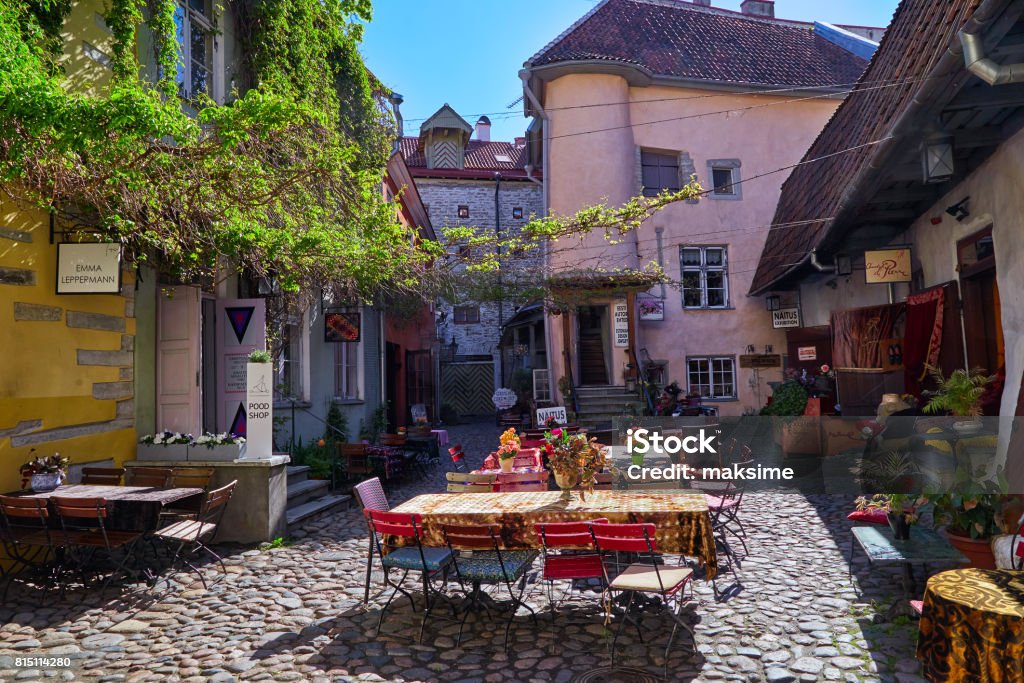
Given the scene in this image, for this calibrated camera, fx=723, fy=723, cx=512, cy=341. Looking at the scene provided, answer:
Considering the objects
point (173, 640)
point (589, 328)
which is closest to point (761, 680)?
point (173, 640)

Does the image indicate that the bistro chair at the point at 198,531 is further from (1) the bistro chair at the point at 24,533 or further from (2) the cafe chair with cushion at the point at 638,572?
(2) the cafe chair with cushion at the point at 638,572

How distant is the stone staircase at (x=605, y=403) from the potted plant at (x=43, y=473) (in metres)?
10.6

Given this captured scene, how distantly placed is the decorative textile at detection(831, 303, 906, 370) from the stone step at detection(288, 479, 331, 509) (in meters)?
7.69

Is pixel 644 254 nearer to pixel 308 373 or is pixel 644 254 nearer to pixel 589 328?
pixel 589 328

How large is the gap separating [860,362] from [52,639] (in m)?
10.1

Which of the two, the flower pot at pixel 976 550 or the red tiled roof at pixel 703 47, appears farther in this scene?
the red tiled roof at pixel 703 47

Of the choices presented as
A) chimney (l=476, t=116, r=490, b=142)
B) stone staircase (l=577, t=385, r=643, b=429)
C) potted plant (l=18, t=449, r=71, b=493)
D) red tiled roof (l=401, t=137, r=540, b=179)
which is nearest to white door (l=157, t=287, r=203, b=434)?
potted plant (l=18, t=449, r=71, b=493)

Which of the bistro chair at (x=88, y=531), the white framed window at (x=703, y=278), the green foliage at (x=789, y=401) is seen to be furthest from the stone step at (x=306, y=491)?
the white framed window at (x=703, y=278)

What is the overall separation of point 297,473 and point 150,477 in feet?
7.73

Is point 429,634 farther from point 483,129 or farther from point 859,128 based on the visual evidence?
point 483,129

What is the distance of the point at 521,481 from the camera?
22.6ft

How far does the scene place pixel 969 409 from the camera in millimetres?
6566

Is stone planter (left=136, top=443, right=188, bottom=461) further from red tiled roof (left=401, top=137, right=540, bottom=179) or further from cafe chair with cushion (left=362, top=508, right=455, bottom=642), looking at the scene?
red tiled roof (left=401, top=137, right=540, bottom=179)

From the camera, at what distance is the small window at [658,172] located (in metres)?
18.2
